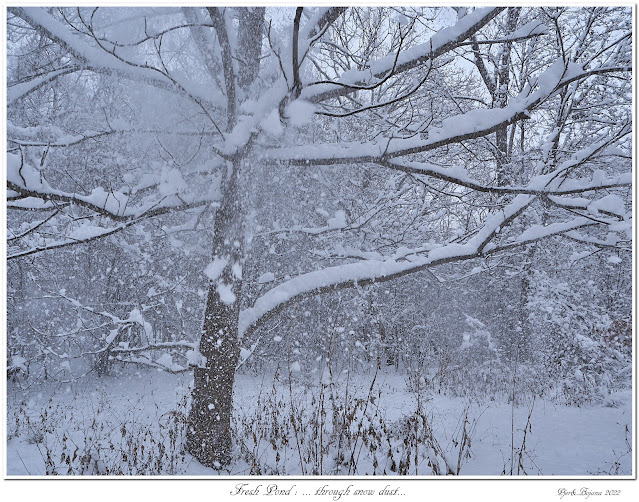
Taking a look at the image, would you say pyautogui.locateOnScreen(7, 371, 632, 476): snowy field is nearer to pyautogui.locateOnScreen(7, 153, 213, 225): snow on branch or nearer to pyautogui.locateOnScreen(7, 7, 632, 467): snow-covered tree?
pyautogui.locateOnScreen(7, 7, 632, 467): snow-covered tree

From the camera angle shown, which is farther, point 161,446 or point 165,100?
point 161,446

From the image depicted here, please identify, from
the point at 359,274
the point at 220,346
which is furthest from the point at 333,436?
the point at 359,274

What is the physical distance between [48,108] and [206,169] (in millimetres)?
2173

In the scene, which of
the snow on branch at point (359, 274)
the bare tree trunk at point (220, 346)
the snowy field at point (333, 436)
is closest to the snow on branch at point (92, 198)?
the bare tree trunk at point (220, 346)

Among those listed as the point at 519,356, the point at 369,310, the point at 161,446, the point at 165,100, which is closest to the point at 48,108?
the point at 165,100

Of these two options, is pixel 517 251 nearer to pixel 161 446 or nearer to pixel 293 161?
pixel 293 161

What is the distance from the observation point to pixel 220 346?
3.24 m

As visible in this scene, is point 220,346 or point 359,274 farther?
point 220,346

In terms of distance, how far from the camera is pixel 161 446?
358 cm

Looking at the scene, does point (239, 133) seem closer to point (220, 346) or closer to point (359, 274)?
point (359, 274)

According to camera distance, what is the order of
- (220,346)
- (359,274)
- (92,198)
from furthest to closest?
(220,346) < (359,274) < (92,198)

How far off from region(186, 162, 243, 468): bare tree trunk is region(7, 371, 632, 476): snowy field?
23 cm

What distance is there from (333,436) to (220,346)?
115cm

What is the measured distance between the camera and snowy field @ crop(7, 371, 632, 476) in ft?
10.3
